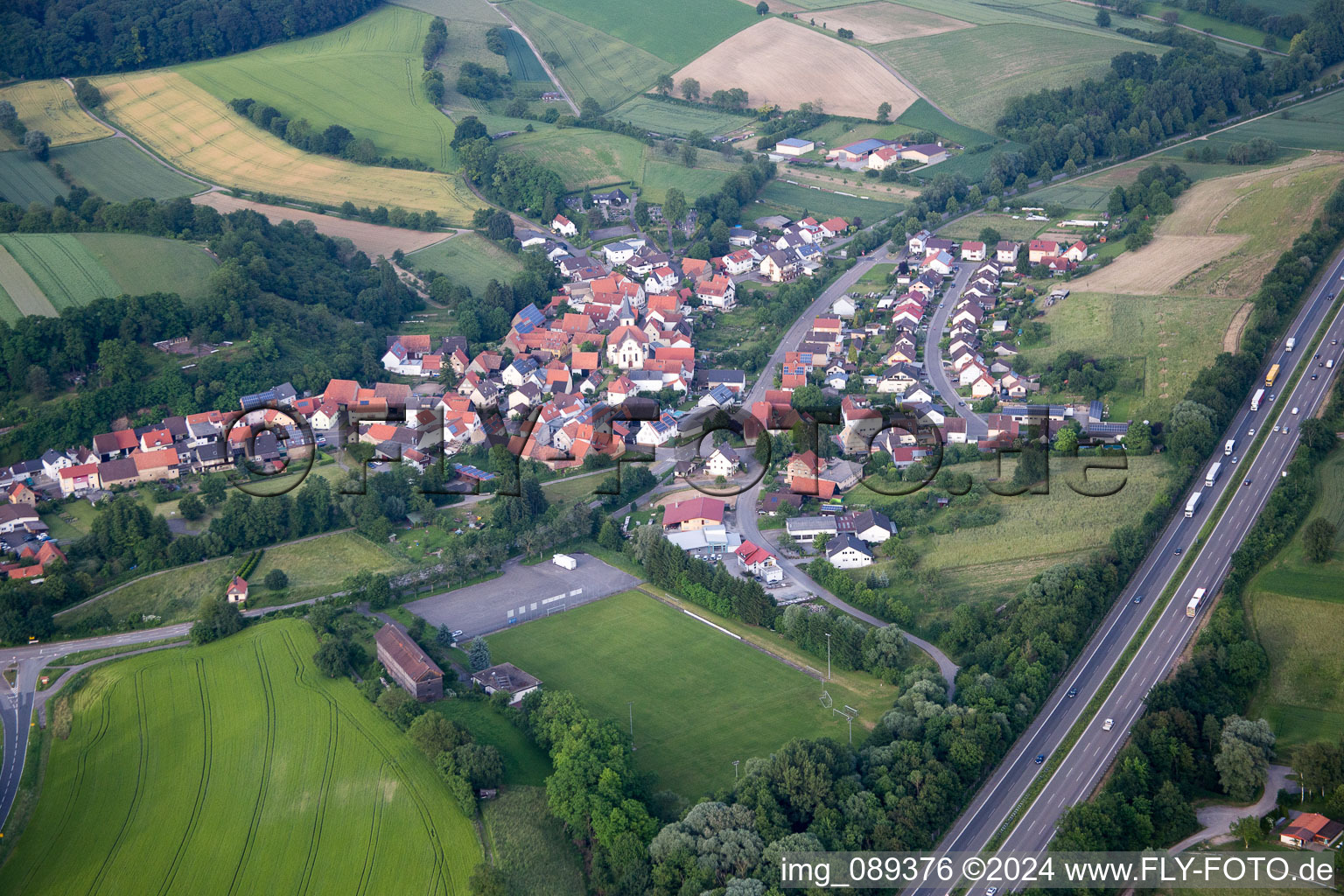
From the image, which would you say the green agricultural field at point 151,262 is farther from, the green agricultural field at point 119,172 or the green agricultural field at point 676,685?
the green agricultural field at point 676,685

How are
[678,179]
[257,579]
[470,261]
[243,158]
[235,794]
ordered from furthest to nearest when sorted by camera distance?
[243,158] < [678,179] < [470,261] < [257,579] < [235,794]

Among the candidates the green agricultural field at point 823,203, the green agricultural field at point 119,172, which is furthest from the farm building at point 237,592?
the green agricultural field at point 823,203

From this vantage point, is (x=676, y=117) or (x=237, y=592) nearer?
(x=237, y=592)

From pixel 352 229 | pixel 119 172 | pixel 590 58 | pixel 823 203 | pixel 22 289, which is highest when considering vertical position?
pixel 590 58

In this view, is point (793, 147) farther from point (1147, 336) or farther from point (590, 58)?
point (1147, 336)

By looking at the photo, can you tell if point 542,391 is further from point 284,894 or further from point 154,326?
point 284,894

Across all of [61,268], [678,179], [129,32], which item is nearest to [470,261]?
[678,179]

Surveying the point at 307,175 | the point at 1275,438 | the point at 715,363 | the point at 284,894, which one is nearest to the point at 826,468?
the point at 715,363
